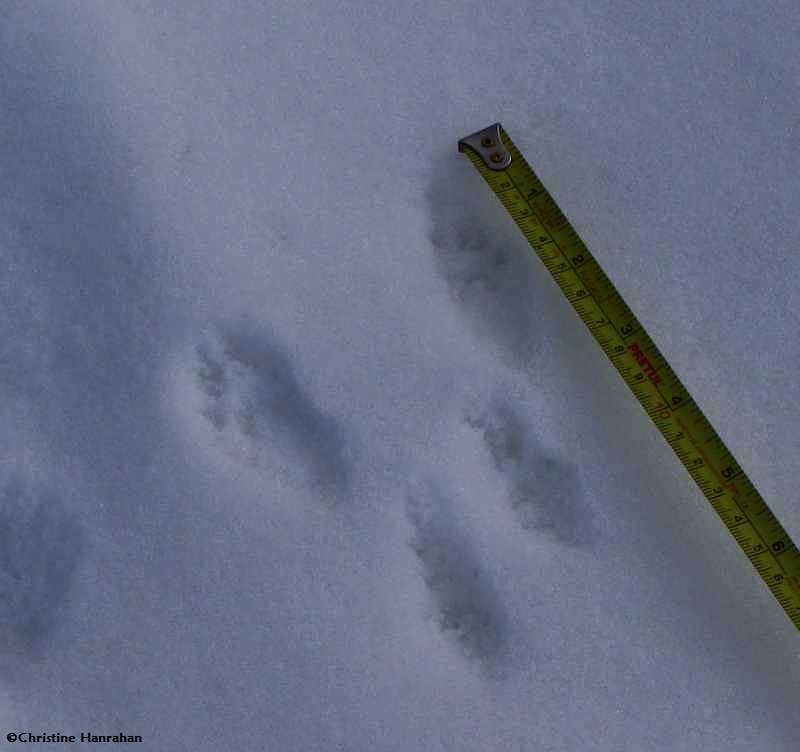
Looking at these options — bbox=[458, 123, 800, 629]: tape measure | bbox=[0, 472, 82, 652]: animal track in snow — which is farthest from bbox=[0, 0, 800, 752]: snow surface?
bbox=[458, 123, 800, 629]: tape measure

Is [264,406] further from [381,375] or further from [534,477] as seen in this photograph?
[534,477]

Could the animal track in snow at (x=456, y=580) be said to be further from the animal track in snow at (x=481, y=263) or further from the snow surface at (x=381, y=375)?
the animal track in snow at (x=481, y=263)

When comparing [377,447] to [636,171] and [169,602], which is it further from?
[636,171]

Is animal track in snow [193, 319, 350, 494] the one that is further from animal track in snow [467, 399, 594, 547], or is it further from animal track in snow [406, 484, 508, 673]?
animal track in snow [467, 399, 594, 547]

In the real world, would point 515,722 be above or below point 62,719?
below

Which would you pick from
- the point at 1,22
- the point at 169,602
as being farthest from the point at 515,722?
the point at 1,22

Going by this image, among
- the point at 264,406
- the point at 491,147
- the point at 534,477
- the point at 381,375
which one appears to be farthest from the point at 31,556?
the point at 491,147

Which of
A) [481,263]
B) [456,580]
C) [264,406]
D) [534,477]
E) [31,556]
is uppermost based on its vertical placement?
[481,263]

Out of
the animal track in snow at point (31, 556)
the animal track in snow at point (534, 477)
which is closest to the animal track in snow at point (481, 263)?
the animal track in snow at point (534, 477)
